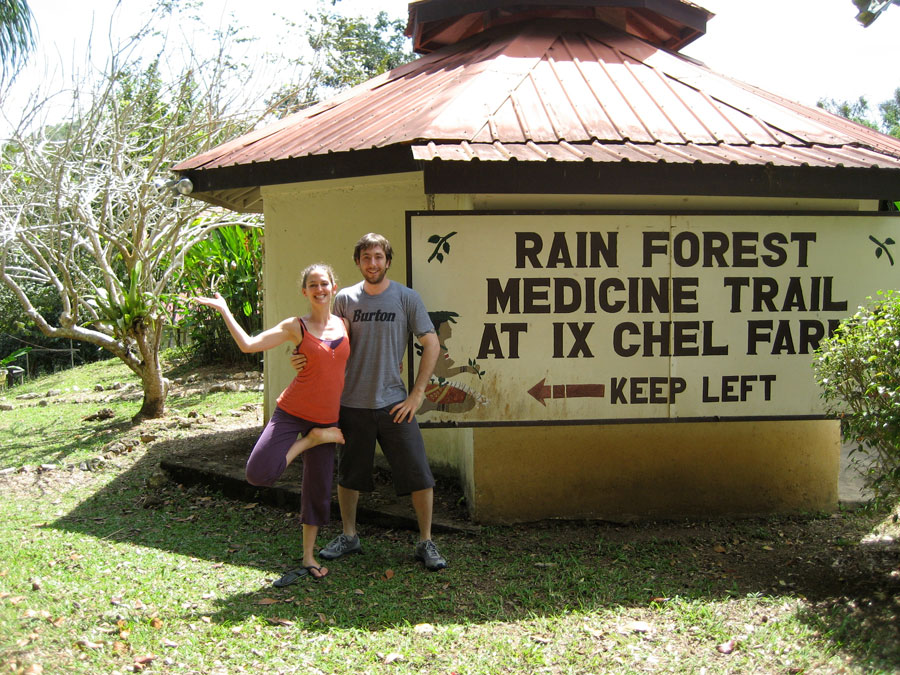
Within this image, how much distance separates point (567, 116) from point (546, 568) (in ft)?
9.61

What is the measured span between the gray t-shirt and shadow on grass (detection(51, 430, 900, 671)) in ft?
3.44

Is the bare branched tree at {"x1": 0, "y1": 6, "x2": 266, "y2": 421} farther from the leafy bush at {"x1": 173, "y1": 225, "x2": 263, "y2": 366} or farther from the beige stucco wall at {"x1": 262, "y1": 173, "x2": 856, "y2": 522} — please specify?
the beige stucco wall at {"x1": 262, "y1": 173, "x2": 856, "y2": 522}

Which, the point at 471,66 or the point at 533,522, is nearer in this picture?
the point at 533,522

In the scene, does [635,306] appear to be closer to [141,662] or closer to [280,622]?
[280,622]

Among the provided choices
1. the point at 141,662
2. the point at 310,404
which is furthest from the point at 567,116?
the point at 141,662

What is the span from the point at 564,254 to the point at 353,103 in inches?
103

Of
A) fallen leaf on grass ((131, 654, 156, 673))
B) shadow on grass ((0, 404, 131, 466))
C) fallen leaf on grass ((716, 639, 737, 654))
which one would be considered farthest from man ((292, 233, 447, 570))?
shadow on grass ((0, 404, 131, 466))

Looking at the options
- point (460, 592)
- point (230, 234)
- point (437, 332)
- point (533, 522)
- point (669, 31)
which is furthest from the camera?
point (230, 234)

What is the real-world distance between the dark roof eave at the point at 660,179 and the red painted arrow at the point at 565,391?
122 centimetres

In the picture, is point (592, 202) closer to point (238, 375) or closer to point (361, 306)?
point (361, 306)

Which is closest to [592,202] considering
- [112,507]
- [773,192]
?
[773,192]

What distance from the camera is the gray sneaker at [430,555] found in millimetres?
4594

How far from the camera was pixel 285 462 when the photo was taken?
4289 mm

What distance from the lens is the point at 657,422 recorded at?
16.8ft
